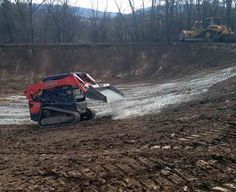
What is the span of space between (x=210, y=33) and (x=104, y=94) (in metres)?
30.3

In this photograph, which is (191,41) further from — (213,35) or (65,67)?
(65,67)

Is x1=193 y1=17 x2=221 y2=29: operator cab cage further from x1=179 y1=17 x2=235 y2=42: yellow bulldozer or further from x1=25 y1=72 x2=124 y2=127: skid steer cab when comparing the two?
x1=25 y1=72 x2=124 y2=127: skid steer cab

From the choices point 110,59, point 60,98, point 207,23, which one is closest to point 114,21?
point 207,23

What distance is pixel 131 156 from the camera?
24.5 ft

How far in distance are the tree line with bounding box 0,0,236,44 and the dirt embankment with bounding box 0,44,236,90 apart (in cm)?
1003

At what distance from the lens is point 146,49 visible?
3800 centimetres

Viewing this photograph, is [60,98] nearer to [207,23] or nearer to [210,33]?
[210,33]

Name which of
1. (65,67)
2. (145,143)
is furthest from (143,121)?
(65,67)

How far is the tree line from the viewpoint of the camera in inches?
1947

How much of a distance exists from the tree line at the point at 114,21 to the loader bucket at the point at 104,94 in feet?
113

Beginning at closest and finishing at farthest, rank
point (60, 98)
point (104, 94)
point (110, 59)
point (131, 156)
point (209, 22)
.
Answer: point (131, 156) < point (104, 94) < point (60, 98) < point (110, 59) < point (209, 22)

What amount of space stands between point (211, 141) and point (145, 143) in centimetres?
128

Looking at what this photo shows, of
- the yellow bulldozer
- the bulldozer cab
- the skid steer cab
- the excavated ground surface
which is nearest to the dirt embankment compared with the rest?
the yellow bulldozer

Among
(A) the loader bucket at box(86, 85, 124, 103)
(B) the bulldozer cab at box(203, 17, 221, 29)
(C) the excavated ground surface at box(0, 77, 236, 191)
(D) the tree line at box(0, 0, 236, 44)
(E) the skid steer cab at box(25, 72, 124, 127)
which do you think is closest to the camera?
(C) the excavated ground surface at box(0, 77, 236, 191)
